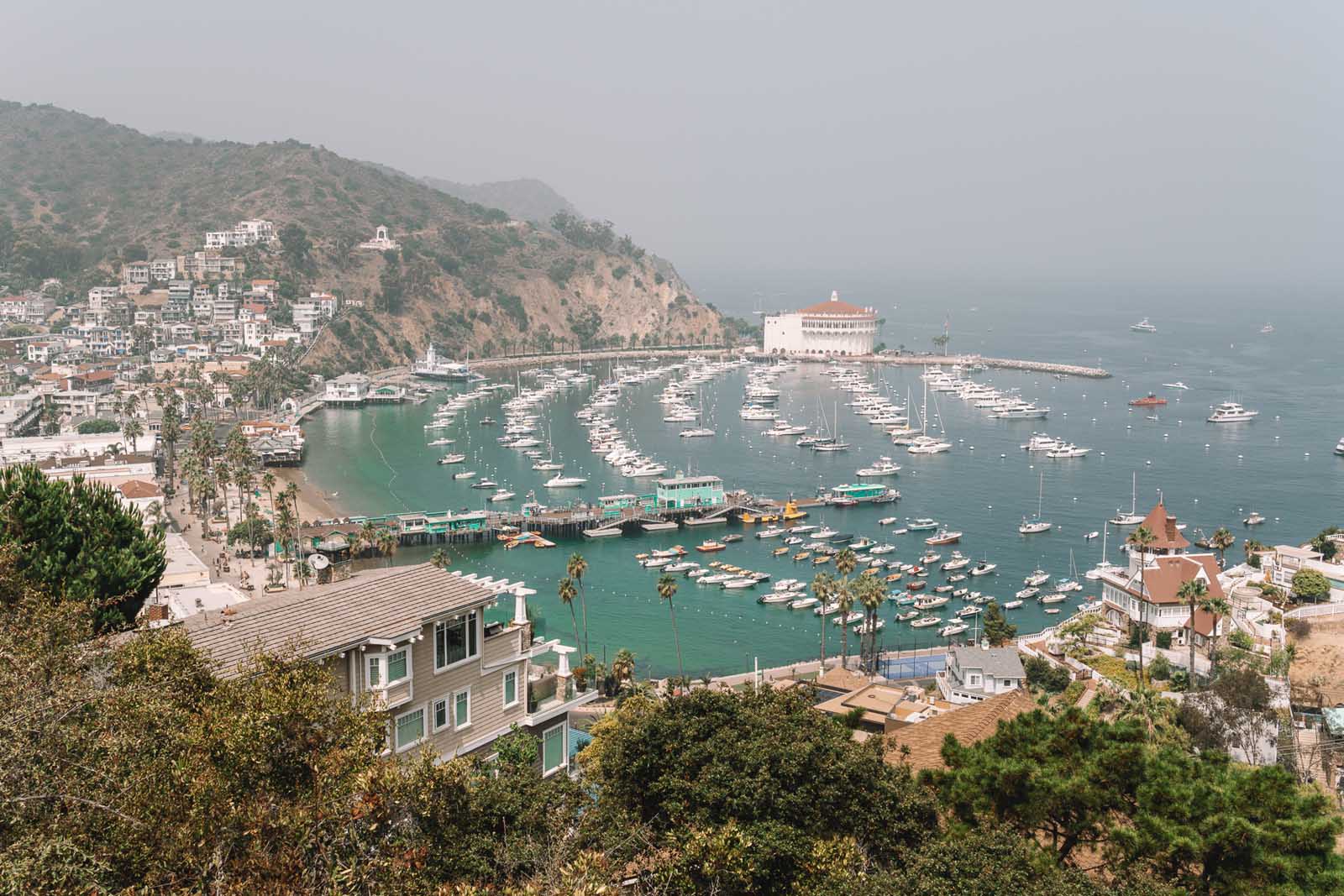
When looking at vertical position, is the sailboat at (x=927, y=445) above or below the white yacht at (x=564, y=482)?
above

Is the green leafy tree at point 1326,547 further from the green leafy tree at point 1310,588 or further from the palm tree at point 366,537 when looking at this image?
the palm tree at point 366,537

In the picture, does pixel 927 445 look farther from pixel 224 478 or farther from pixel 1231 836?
pixel 1231 836

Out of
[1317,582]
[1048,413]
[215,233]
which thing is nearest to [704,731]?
[1317,582]

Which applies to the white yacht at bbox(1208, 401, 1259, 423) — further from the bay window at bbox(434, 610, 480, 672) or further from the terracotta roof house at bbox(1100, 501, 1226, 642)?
the bay window at bbox(434, 610, 480, 672)

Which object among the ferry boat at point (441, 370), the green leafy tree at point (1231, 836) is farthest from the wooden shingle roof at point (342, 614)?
the ferry boat at point (441, 370)

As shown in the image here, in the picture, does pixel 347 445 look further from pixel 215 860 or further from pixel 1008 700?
pixel 215 860
